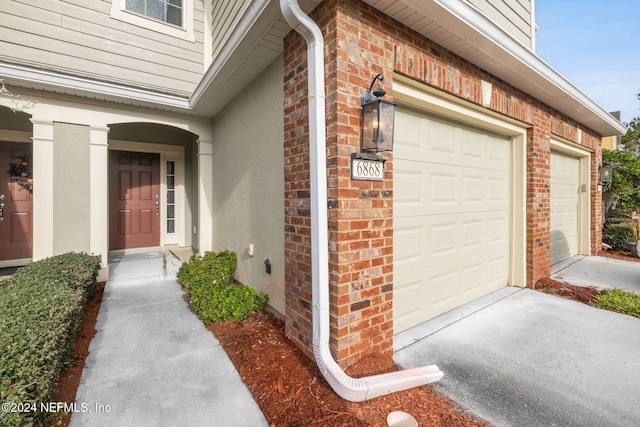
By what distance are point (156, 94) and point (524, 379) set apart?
16.8ft

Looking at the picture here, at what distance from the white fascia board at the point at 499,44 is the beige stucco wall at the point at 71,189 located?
14.2 feet

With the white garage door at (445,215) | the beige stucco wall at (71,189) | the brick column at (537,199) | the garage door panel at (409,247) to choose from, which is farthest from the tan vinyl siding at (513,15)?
the beige stucco wall at (71,189)

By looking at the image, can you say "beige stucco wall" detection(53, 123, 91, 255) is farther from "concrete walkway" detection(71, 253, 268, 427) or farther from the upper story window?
the upper story window

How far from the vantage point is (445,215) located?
307 centimetres

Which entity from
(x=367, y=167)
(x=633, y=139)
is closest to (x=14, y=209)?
(x=367, y=167)

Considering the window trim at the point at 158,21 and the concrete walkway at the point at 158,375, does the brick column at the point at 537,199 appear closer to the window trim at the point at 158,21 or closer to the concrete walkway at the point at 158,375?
the concrete walkway at the point at 158,375

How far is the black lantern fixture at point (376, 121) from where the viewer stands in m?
1.99

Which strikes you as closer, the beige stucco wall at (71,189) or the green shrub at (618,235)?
the beige stucco wall at (71,189)

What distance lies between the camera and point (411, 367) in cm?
213

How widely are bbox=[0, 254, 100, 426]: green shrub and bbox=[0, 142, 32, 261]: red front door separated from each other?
2653mm

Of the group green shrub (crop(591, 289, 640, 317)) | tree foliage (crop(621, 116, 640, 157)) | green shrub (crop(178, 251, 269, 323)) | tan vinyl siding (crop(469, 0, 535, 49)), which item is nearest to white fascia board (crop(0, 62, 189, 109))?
green shrub (crop(178, 251, 269, 323))

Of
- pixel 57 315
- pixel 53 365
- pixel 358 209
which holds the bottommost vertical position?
pixel 53 365

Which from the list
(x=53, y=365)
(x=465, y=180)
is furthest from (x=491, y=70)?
(x=53, y=365)

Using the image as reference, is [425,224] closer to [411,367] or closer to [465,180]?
[465,180]
